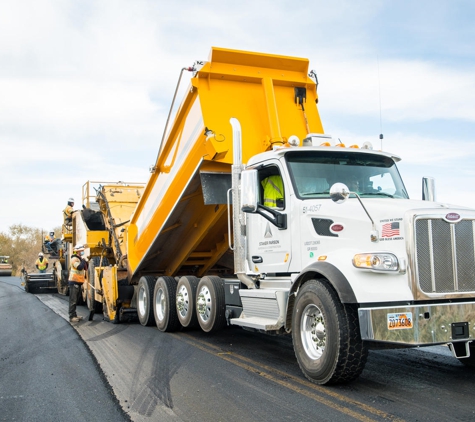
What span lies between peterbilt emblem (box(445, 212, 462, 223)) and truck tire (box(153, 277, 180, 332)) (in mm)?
5088

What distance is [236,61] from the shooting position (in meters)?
7.32

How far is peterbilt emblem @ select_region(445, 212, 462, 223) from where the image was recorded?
481 cm

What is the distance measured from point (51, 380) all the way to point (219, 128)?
3.50 meters

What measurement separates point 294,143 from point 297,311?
1.94 meters

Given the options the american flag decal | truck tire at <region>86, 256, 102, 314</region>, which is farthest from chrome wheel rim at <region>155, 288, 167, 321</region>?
the american flag decal

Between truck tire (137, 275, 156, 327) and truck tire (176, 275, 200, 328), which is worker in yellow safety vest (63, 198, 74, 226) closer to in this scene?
truck tire (137, 275, 156, 327)

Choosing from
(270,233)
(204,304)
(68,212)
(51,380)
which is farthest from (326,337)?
(68,212)

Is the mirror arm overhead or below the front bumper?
overhead

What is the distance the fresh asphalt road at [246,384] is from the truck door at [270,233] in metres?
1.14

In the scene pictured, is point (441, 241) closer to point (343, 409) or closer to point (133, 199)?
point (343, 409)

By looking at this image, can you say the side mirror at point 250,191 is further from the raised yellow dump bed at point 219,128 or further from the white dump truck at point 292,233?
the raised yellow dump bed at point 219,128

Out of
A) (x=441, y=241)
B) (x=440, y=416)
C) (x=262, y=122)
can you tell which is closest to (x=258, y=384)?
Answer: (x=440, y=416)

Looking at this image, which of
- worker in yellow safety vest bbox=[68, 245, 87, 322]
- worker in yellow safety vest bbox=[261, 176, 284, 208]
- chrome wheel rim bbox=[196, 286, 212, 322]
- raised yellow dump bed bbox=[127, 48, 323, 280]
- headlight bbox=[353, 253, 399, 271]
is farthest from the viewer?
worker in yellow safety vest bbox=[68, 245, 87, 322]

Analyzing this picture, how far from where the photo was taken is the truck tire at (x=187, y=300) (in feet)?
26.7
